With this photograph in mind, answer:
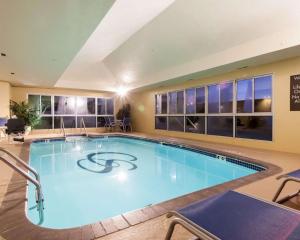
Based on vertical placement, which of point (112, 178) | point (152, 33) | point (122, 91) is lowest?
point (112, 178)

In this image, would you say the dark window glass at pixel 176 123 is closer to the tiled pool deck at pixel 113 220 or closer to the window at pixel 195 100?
the window at pixel 195 100

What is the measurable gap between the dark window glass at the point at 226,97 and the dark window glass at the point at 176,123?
83.6 inches

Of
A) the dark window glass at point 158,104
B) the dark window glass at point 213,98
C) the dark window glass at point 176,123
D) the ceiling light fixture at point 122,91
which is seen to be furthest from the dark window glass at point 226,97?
the ceiling light fixture at point 122,91

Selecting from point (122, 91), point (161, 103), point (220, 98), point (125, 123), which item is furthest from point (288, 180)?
point (122, 91)

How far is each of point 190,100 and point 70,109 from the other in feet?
21.0

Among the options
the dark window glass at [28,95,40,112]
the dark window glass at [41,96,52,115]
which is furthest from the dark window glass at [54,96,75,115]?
the dark window glass at [28,95,40,112]

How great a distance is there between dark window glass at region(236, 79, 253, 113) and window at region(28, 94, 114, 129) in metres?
7.40

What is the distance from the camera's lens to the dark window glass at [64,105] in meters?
10.3

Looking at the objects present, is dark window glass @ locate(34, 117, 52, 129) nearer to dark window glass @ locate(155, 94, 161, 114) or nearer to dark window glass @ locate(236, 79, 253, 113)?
dark window glass @ locate(155, 94, 161, 114)

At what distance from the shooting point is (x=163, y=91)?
31.0 ft

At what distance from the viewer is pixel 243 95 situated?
6.33 metres

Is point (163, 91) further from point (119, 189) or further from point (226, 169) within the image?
point (119, 189)

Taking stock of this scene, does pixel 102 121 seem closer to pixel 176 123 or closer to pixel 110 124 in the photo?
pixel 110 124

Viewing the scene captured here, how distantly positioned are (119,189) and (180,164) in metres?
2.19
